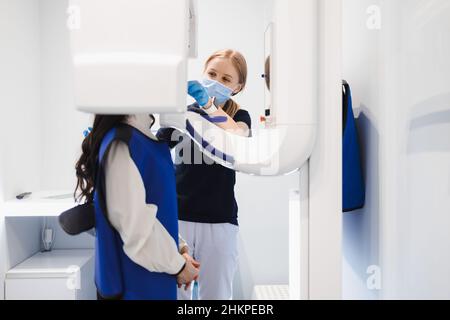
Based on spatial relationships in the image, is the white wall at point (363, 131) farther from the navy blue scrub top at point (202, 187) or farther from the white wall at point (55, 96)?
the white wall at point (55, 96)

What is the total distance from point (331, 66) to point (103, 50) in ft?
1.03

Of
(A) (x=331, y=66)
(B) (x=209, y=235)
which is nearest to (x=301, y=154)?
(A) (x=331, y=66)

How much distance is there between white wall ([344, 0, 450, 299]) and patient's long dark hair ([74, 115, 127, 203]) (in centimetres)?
58

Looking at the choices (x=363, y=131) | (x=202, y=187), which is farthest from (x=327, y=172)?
(x=363, y=131)

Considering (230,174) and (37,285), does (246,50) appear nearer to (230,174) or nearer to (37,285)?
(230,174)

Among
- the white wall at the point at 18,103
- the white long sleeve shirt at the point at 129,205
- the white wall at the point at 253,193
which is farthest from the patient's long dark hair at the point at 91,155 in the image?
the white wall at the point at 18,103

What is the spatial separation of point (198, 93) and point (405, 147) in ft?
1.58

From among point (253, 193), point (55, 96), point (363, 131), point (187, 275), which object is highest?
point (55, 96)

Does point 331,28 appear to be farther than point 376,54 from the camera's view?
No

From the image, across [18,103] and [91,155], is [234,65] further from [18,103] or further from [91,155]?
[18,103]

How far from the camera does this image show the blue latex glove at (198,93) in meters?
0.54

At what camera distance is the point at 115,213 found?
A: 500 millimetres

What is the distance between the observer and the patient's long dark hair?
0.51m

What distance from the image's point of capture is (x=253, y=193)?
2.39 ft
